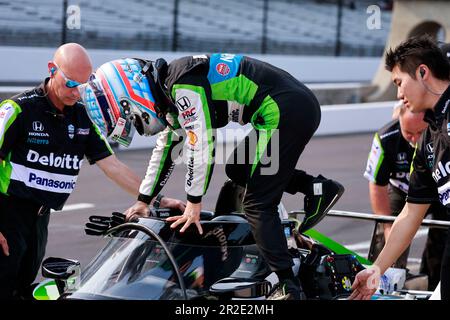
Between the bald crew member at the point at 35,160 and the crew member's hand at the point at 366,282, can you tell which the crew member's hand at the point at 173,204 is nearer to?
the bald crew member at the point at 35,160

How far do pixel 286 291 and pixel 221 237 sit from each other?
40 centimetres

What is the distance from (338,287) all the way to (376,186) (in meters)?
2.31

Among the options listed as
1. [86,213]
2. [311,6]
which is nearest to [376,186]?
[86,213]

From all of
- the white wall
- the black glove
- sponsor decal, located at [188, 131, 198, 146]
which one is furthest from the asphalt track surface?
the white wall

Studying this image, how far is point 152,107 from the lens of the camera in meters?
4.87

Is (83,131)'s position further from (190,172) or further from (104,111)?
(190,172)

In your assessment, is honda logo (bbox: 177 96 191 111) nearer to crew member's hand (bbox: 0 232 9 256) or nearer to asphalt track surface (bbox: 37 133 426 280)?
crew member's hand (bbox: 0 232 9 256)

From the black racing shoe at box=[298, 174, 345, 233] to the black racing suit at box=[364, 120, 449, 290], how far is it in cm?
134

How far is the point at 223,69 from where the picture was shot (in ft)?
16.2

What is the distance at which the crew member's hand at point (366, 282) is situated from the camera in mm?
4426

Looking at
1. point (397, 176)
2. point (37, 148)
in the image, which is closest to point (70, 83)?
point (37, 148)

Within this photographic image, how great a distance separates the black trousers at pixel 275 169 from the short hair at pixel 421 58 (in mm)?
835

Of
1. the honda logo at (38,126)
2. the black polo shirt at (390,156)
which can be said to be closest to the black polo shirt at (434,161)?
the honda logo at (38,126)

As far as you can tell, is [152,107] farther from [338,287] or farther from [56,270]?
[338,287]
